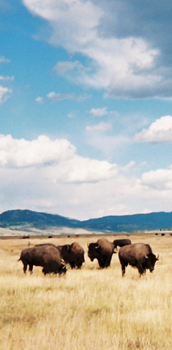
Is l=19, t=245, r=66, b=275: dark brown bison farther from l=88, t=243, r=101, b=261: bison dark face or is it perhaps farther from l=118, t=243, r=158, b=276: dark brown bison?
l=88, t=243, r=101, b=261: bison dark face

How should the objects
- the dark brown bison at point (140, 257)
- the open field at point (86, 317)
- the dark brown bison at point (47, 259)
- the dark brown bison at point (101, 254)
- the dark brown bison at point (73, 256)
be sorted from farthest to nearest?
the dark brown bison at point (101, 254) < the dark brown bison at point (73, 256) < the dark brown bison at point (140, 257) < the dark brown bison at point (47, 259) < the open field at point (86, 317)

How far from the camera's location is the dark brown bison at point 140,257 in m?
18.6

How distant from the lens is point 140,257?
18.8 meters

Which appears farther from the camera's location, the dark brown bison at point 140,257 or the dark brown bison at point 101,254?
the dark brown bison at point 101,254

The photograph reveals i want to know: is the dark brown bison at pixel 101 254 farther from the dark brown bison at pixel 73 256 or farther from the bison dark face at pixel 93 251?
the dark brown bison at pixel 73 256

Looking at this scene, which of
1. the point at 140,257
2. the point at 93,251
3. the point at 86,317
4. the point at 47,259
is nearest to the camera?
the point at 86,317

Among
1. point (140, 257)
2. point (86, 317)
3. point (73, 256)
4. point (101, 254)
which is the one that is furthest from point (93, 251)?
point (86, 317)

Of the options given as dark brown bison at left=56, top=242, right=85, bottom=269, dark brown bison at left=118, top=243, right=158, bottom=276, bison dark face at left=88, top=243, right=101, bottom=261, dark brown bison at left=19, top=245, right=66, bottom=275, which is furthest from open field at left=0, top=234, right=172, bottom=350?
bison dark face at left=88, top=243, right=101, bottom=261

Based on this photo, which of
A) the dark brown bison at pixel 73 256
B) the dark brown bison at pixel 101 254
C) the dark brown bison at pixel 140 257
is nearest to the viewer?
the dark brown bison at pixel 140 257

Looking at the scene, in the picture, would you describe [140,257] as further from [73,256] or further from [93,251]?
[73,256]

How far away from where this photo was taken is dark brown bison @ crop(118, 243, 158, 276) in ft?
61.2

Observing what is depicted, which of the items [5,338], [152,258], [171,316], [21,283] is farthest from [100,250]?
[5,338]

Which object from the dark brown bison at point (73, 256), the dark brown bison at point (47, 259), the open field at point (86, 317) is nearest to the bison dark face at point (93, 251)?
the dark brown bison at point (73, 256)

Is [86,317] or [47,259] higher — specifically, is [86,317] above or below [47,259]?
below
